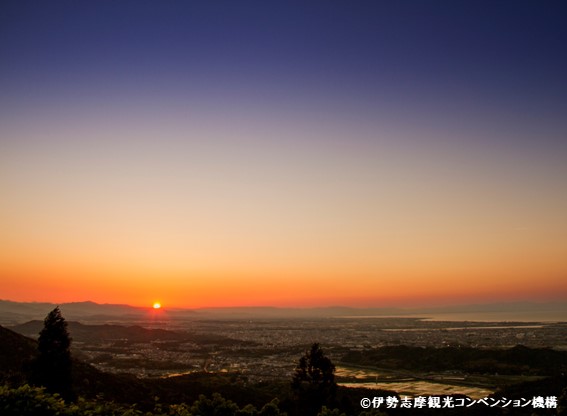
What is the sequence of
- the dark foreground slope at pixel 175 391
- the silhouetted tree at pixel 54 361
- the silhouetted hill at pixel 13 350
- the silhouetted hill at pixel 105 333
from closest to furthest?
the silhouetted tree at pixel 54 361 < the dark foreground slope at pixel 175 391 < the silhouetted hill at pixel 13 350 < the silhouetted hill at pixel 105 333

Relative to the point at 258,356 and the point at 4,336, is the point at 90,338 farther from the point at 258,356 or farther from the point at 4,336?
the point at 4,336

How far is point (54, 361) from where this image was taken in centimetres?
2378

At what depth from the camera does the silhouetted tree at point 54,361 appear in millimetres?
23297

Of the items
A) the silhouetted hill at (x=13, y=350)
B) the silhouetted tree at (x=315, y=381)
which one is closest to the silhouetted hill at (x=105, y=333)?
the silhouetted hill at (x=13, y=350)

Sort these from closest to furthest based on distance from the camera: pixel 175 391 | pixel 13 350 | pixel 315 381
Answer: pixel 315 381 → pixel 13 350 → pixel 175 391

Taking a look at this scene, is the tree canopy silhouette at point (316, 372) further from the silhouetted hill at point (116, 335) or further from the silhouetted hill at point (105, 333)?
the silhouetted hill at point (105, 333)

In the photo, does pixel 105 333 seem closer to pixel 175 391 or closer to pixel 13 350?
pixel 13 350

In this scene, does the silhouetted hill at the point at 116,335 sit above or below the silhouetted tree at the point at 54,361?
below

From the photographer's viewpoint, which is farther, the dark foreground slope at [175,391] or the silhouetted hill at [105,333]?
the silhouetted hill at [105,333]

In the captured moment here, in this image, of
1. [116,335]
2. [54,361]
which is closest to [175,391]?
[54,361]

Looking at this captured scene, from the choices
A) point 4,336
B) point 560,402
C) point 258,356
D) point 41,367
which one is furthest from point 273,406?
point 258,356

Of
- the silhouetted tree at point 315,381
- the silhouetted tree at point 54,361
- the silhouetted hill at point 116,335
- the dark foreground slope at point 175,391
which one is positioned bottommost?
the silhouetted hill at point 116,335

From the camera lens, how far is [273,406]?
1523 centimetres

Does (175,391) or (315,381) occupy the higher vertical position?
(315,381)
